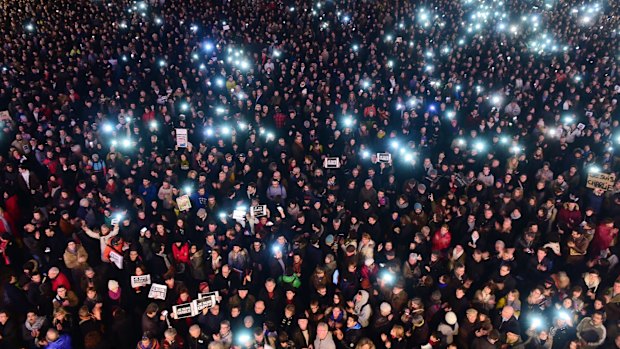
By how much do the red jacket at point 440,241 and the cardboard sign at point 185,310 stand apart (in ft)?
13.5

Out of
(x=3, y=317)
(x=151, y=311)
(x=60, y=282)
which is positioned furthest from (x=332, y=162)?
(x=3, y=317)

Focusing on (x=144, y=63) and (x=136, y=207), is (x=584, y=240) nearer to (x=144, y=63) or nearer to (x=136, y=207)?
(x=136, y=207)

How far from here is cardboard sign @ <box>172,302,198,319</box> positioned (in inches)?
214

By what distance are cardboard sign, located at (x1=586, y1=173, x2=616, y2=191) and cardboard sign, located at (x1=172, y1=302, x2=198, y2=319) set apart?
7775 mm

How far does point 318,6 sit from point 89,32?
11029 mm

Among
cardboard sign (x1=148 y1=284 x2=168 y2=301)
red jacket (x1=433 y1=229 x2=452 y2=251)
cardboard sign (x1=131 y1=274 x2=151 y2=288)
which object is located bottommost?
cardboard sign (x1=148 y1=284 x2=168 y2=301)

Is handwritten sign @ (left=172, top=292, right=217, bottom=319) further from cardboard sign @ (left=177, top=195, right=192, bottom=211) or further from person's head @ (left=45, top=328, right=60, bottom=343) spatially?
cardboard sign @ (left=177, top=195, right=192, bottom=211)

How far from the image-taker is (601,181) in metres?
7.75

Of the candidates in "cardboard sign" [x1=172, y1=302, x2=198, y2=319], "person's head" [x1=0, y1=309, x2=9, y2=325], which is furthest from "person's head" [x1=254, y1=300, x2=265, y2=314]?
"person's head" [x1=0, y1=309, x2=9, y2=325]

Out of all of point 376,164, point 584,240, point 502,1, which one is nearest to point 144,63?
point 376,164

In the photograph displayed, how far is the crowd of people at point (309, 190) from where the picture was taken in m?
5.55

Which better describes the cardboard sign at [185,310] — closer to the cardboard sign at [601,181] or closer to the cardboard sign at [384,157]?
the cardboard sign at [384,157]

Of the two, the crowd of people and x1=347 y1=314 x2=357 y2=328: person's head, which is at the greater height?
the crowd of people

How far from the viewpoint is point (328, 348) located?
5.31 meters
